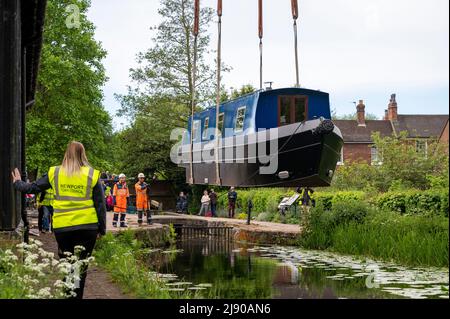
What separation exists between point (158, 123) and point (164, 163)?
1863mm

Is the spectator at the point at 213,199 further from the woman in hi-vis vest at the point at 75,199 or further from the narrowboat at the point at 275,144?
the woman in hi-vis vest at the point at 75,199

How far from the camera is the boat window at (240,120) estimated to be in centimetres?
1709

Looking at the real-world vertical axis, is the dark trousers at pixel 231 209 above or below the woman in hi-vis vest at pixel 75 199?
below

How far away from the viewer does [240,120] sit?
56.7 ft

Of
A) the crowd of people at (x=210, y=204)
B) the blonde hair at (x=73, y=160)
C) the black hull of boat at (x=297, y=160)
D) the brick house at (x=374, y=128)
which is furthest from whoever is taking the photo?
the brick house at (x=374, y=128)

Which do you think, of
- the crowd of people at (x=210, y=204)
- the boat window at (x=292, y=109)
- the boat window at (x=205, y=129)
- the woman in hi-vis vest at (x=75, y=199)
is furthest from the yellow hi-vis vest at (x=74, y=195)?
the crowd of people at (x=210, y=204)

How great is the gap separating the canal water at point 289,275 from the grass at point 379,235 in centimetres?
25

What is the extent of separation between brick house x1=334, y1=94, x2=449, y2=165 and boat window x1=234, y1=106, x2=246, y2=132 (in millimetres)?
27792

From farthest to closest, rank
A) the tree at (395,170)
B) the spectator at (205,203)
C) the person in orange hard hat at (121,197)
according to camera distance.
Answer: the spectator at (205,203) → the tree at (395,170) → the person in orange hard hat at (121,197)

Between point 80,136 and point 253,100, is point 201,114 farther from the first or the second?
point 80,136

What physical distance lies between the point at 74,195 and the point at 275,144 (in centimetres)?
880

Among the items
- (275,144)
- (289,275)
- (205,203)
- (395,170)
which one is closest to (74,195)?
(289,275)
